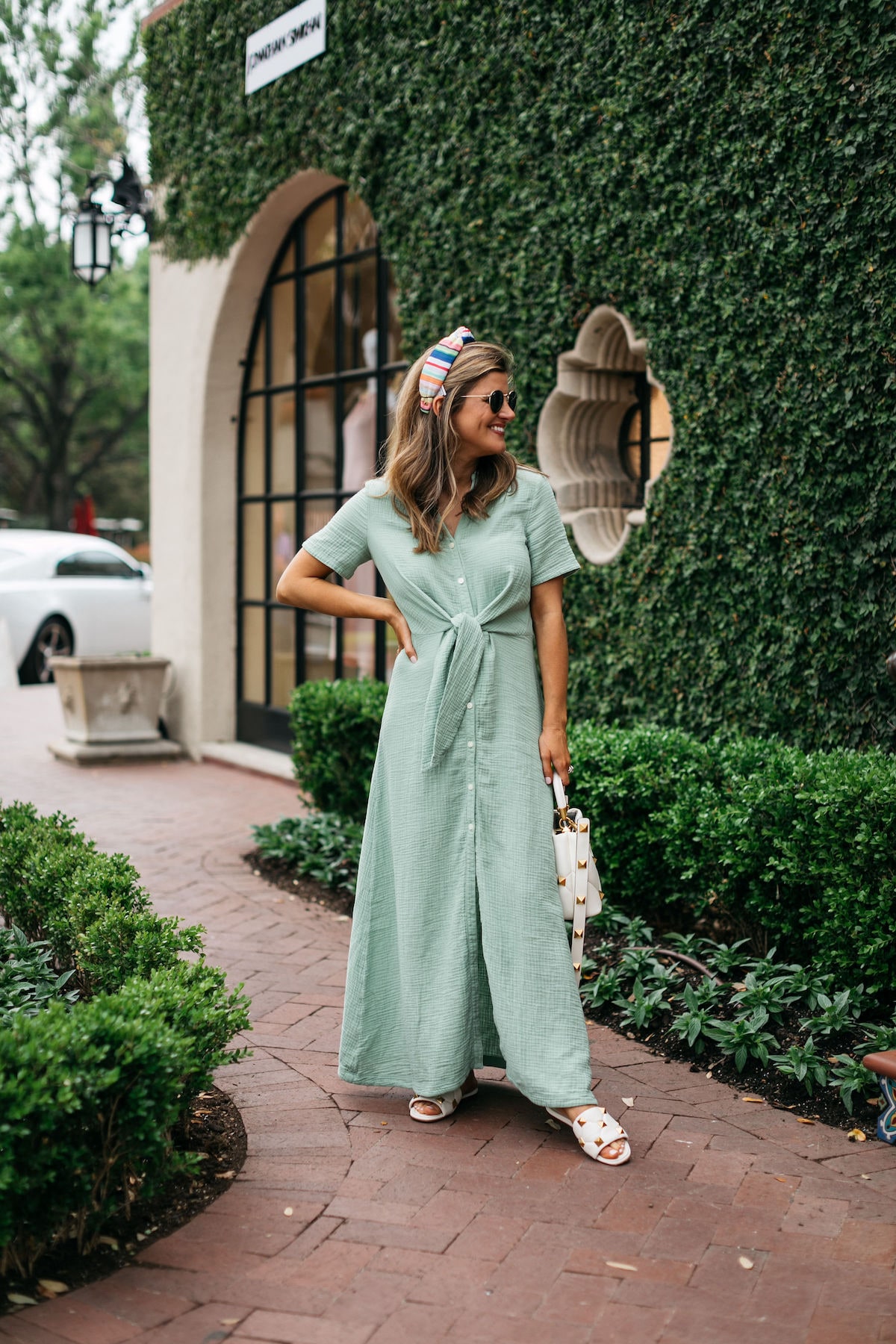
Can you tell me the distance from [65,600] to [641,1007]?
12056 mm

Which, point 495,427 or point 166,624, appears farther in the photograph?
point 166,624

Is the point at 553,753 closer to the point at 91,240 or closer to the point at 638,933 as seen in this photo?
the point at 638,933

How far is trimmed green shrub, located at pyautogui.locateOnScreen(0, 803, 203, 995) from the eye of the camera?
336cm

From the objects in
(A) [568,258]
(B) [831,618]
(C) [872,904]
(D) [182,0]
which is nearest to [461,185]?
(A) [568,258]

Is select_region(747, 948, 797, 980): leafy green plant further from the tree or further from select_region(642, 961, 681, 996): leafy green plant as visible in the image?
the tree

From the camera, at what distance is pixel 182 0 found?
9039 mm

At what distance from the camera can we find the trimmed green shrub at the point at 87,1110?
2.37 metres

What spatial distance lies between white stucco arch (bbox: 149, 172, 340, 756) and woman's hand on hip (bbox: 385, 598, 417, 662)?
645 cm

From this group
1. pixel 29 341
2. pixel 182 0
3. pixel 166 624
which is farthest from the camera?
pixel 29 341

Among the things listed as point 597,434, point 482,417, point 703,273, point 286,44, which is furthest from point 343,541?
point 286,44

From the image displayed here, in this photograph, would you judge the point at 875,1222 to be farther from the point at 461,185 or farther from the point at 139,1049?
the point at 461,185

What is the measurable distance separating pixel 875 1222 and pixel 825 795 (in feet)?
4.20

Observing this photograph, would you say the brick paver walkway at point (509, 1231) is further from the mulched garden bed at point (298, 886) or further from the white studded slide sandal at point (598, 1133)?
the mulched garden bed at point (298, 886)

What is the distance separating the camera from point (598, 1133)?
10.0 ft
